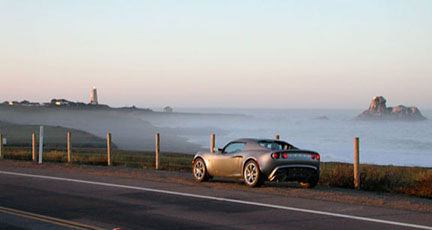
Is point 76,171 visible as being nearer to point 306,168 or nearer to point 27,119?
point 306,168

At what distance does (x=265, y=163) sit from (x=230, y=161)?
1.51 metres

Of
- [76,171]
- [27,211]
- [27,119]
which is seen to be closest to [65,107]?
[27,119]

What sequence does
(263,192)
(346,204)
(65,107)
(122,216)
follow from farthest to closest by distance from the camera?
(65,107) → (263,192) → (346,204) → (122,216)

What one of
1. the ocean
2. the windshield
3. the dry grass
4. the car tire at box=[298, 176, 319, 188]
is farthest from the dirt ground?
the ocean

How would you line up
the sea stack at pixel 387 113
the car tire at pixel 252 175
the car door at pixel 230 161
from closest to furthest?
1. the car tire at pixel 252 175
2. the car door at pixel 230 161
3. the sea stack at pixel 387 113

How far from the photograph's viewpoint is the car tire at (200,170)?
1641 centimetres

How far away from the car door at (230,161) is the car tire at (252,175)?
304mm

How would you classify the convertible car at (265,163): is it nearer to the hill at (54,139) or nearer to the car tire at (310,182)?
the car tire at (310,182)

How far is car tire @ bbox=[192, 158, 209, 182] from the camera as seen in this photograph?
1641cm

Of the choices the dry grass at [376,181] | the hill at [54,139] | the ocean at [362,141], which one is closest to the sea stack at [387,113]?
the ocean at [362,141]

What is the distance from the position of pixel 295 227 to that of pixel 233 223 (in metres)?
1.12

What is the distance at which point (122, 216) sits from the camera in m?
10.5

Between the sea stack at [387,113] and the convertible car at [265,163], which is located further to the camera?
the sea stack at [387,113]

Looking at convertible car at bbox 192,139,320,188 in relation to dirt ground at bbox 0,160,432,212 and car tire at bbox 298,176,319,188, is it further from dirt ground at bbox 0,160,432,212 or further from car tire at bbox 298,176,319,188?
dirt ground at bbox 0,160,432,212
